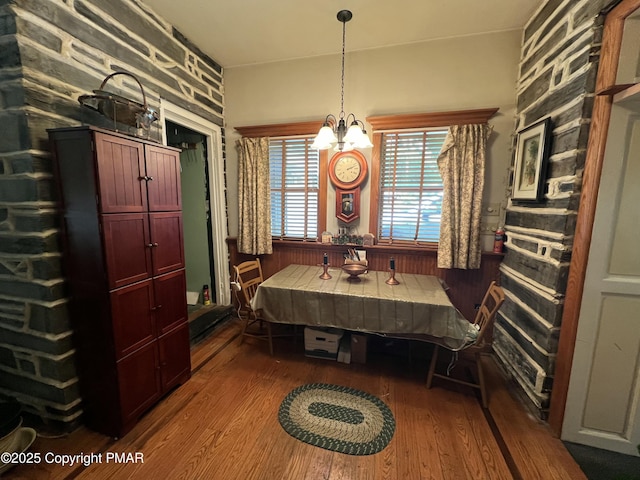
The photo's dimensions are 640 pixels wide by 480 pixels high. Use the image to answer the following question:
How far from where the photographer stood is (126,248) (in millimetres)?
1555

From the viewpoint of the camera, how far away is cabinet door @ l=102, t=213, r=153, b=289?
1.46 meters

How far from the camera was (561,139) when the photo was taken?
169 cm

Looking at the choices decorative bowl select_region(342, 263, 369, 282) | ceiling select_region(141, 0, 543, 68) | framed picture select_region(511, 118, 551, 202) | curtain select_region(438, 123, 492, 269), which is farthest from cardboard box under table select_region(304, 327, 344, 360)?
ceiling select_region(141, 0, 543, 68)

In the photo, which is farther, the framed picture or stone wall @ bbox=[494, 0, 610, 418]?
the framed picture

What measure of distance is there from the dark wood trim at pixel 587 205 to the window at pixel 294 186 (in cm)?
212

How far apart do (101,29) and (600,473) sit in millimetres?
4043

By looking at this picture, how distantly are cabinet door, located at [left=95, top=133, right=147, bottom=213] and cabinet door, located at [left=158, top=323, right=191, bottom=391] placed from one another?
3.12 ft

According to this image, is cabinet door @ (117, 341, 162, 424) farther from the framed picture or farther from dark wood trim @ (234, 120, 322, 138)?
the framed picture

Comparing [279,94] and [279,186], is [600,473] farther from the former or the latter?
[279,94]

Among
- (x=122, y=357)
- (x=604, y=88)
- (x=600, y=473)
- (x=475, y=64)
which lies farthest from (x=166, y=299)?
(x=475, y=64)

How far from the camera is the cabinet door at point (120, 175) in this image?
1402 mm

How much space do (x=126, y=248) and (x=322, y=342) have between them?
1.72 metres

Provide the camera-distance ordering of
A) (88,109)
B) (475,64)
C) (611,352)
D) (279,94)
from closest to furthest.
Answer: (611,352) → (88,109) → (475,64) → (279,94)

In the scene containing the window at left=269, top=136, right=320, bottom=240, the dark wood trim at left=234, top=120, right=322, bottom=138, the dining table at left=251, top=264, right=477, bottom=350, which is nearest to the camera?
the dining table at left=251, top=264, right=477, bottom=350
